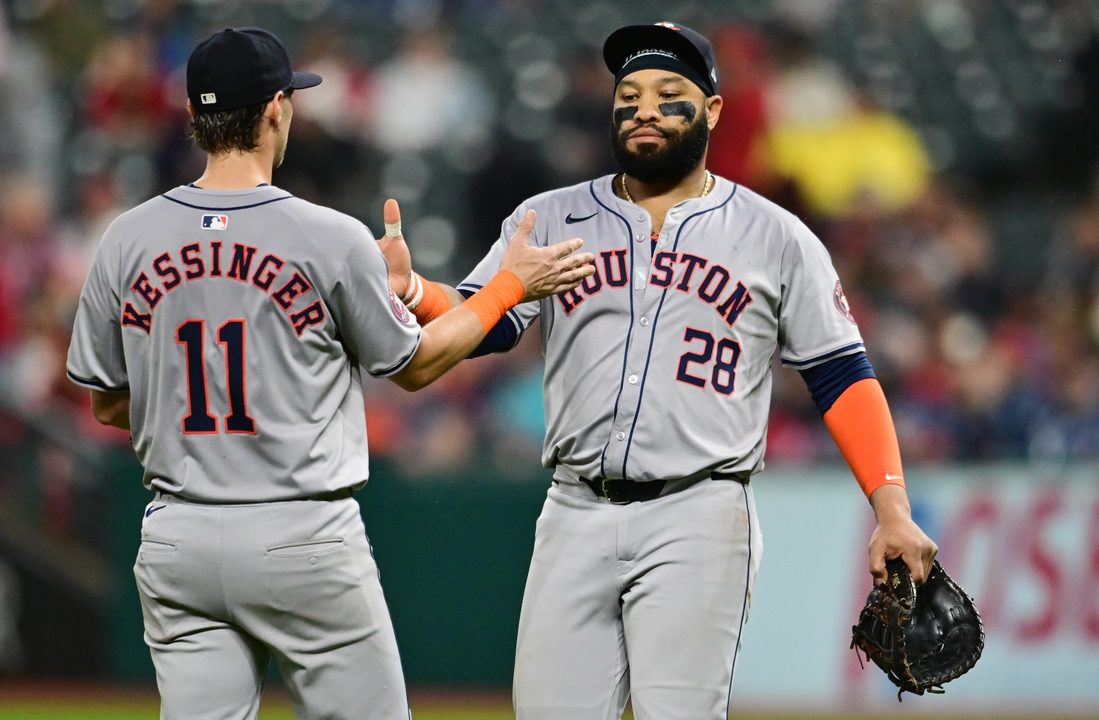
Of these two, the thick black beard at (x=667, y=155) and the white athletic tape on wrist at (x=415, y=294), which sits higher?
the thick black beard at (x=667, y=155)

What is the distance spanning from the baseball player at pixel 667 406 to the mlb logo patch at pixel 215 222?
699mm

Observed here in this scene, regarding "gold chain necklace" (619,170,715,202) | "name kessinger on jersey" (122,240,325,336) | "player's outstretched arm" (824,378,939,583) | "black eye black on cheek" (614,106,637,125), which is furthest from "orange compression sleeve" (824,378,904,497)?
"name kessinger on jersey" (122,240,325,336)

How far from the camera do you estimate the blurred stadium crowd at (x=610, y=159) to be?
388 inches

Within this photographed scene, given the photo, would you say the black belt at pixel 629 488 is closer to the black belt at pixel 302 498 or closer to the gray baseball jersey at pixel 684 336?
the gray baseball jersey at pixel 684 336

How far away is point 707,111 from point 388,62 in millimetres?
7850

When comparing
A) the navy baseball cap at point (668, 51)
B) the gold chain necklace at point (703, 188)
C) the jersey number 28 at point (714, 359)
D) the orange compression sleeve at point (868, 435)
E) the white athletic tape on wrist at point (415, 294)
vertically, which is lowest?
the orange compression sleeve at point (868, 435)

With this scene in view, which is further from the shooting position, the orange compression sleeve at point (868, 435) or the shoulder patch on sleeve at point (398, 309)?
the orange compression sleeve at point (868, 435)

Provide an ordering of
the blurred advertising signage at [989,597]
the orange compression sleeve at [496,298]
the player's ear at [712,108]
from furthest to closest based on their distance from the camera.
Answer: the blurred advertising signage at [989,597], the player's ear at [712,108], the orange compression sleeve at [496,298]

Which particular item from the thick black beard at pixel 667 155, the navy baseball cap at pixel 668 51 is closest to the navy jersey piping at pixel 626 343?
the thick black beard at pixel 667 155

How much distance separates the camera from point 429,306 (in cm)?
472

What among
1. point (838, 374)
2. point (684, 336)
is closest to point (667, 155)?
point (684, 336)

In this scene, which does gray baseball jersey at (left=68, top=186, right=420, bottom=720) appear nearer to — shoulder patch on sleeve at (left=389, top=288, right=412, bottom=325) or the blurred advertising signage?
shoulder patch on sleeve at (left=389, top=288, right=412, bottom=325)

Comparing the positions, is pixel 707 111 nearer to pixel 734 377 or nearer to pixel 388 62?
pixel 734 377

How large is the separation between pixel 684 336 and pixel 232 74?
1.36m
